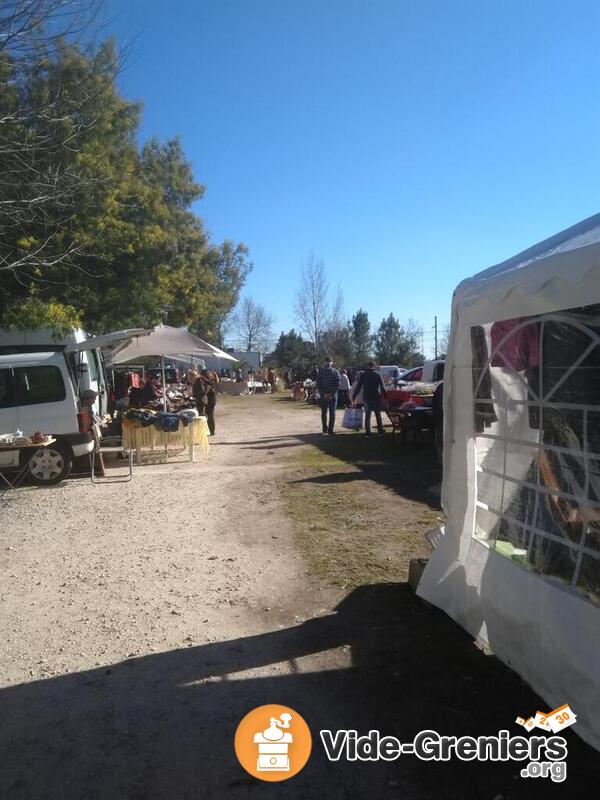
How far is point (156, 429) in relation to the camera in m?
11.3

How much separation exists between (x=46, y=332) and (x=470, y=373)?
28.0ft

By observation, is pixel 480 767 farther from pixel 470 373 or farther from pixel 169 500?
pixel 169 500

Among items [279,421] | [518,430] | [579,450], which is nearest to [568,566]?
[579,450]

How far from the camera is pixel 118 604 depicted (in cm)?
461

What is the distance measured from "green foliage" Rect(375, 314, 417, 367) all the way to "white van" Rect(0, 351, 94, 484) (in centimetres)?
5348

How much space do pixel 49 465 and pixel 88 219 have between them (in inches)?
218

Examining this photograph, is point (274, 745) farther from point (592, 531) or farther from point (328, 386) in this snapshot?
point (328, 386)

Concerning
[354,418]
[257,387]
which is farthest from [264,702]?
[257,387]

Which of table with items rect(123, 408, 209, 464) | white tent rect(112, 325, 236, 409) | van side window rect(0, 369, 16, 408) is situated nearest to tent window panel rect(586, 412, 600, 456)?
van side window rect(0, 369, 16, 408)

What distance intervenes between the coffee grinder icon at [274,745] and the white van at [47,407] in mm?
7326

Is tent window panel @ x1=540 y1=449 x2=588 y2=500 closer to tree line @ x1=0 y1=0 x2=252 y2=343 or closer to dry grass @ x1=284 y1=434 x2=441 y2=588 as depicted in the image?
dry grass @ x1=284 y1=434 x2=441 y2=588

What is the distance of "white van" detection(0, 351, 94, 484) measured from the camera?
937 centimetres

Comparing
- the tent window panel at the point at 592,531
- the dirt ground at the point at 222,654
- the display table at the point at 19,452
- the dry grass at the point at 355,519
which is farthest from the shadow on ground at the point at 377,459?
the tent window panel at the point at 592,531

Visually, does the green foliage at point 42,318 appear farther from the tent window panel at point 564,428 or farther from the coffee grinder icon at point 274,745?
the tent window panel at point 564,428
